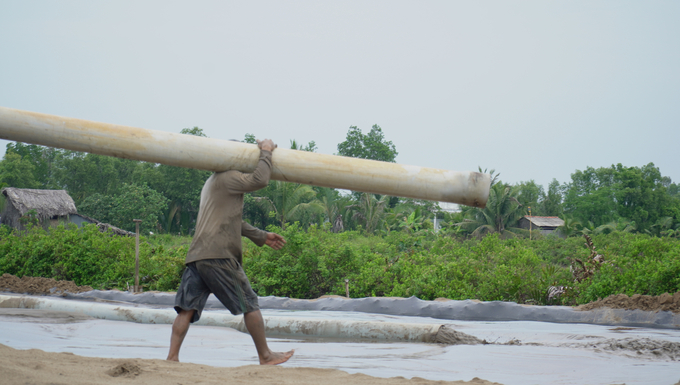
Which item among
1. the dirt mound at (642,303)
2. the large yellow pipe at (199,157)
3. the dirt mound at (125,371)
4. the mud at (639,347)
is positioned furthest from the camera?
the dirt mound at (642,303)

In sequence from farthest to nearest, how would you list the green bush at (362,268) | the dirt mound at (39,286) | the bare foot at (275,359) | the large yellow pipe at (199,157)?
the dirt mound at (39,286) → the green bush at (362,268) → the bare foot at (275,359) → the large yellow pipe at (199,157)

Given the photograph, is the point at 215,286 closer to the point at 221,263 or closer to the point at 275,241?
the point at 221,263

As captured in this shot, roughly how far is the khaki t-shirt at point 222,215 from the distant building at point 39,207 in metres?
20.7

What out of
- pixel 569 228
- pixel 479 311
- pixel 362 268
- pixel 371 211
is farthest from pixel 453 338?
pixel 569 228

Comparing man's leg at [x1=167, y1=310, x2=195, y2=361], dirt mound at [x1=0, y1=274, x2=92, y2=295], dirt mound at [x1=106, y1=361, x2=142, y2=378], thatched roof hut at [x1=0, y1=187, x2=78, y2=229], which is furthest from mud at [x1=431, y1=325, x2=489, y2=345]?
thatched roof hut at [x1=0, y1=187, x2=78, y2=229]

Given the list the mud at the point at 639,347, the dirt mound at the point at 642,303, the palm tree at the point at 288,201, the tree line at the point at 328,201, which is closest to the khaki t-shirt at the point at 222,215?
the mud at the point at 639,347

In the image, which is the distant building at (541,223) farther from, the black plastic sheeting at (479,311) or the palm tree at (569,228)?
the black plastic sheeting at (479,311)

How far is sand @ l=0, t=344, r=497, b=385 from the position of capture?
218 cm

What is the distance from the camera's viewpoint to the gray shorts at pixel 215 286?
3.04 meters

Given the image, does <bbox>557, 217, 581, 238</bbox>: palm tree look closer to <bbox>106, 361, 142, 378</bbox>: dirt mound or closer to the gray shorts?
the gray shorts

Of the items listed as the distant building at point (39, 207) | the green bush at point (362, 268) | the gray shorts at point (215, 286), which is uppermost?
the gray shorts at point (215, 286)

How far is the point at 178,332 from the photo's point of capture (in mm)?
3002

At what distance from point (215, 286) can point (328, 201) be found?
78.5ft

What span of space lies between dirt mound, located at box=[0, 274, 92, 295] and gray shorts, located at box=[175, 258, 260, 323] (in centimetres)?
646
